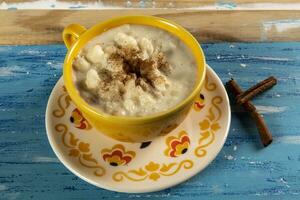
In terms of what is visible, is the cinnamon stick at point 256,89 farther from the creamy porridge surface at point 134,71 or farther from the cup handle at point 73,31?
the cup handle at point 73,31

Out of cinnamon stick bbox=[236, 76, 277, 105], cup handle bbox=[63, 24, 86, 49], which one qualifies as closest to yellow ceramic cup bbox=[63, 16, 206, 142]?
cup handle bbox=[63, 24, 86, 49]

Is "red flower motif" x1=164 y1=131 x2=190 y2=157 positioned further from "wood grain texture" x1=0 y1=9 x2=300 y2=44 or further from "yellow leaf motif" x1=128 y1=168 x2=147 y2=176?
"wood grain texture" x1=0 y1=9 x2=300 y2=44

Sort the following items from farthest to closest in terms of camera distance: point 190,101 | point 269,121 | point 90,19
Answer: point 90,19
point 269,121
point 190,101

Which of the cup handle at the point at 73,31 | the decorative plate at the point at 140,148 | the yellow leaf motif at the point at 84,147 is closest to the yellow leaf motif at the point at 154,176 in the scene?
the decorative plate at the point at 140,148

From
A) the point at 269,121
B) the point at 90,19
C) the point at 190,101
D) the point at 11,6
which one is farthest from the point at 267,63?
the point at 11,6

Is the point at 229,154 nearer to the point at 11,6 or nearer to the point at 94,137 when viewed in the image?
the point at 94,137
